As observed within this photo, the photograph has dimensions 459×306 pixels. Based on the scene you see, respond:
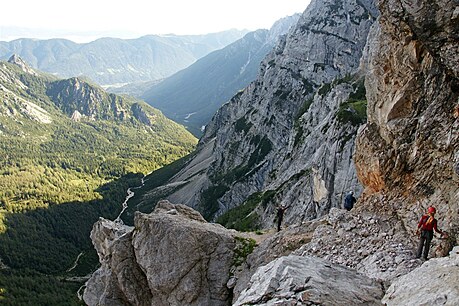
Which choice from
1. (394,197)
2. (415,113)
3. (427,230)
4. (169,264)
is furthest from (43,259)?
(427,230)

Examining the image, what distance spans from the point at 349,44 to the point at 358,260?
118162 mm

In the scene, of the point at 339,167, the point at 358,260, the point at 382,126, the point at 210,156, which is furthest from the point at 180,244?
the point at 210,156

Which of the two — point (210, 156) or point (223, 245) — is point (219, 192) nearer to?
point (210, 156)

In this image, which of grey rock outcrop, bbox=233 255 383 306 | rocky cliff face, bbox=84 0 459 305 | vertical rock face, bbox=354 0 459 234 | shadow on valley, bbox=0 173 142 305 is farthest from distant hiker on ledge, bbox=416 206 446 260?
shadow on valley, bbox=0 173 142 305

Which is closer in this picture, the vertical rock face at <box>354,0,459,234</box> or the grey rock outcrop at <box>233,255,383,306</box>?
the grey rock outcrop at <box>233,255,383,306</box>

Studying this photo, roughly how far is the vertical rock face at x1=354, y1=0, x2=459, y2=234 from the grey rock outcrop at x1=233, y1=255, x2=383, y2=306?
18.3 ft

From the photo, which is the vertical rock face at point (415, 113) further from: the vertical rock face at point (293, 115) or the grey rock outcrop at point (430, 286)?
the vertical rock face at point (293, 115)

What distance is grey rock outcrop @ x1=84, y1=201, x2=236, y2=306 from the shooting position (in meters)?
27.2

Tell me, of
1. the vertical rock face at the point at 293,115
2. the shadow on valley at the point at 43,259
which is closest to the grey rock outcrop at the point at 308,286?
the vertical rock face at the point at 293,115

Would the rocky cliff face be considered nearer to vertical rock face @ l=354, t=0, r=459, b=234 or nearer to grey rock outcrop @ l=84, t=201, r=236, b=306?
vertical rock face @ l=354, t=0, r=459, b=234

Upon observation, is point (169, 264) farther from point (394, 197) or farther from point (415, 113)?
point (415, 113)

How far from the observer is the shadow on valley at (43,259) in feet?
405

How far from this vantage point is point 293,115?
404 ft

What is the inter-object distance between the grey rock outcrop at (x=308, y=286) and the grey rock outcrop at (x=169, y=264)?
436 inches
